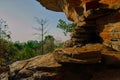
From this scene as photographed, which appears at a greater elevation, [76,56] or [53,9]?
[53,9]

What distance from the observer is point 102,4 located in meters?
13.5

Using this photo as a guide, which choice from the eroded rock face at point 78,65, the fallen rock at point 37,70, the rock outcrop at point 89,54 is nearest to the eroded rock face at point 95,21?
the rock outcrop at point 89,54

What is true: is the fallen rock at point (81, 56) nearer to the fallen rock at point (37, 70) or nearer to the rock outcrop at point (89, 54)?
the rock outcrop at point (89, 54)

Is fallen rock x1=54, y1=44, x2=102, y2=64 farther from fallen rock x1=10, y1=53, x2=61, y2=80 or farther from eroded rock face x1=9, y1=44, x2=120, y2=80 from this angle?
fallen rock x1=10, y1=53, x2=61, y2=80

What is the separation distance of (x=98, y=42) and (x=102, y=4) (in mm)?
1860

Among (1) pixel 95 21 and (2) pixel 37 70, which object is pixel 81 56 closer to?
(2) pixel 37 70

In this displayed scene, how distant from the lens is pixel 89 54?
1134 cm

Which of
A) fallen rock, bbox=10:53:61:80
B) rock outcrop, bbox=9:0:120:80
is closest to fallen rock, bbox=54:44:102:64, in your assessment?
rock outcrop, bbox=9:0:120:80

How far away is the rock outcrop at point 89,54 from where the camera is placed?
11602 mm

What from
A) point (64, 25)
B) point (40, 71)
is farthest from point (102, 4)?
point (64, 25)

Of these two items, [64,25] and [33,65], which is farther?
[64,25]

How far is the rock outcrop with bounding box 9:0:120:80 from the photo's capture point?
11602 millimetres

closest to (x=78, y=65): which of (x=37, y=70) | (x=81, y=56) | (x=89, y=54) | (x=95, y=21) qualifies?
(x=81, y=56)

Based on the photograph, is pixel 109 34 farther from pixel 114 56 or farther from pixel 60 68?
pixel 60 68
